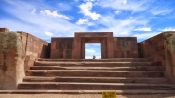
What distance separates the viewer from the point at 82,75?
8922mm

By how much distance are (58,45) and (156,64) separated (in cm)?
647

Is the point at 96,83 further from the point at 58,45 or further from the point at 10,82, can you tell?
the point at 58,45

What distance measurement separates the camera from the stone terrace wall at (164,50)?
8168mm

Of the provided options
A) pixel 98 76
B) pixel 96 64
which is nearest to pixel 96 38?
pixel 96 64

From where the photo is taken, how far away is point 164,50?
9039 mm

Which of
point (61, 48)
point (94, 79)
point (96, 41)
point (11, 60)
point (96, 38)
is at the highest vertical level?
point (96, 38)

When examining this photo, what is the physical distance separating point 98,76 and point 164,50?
316cm

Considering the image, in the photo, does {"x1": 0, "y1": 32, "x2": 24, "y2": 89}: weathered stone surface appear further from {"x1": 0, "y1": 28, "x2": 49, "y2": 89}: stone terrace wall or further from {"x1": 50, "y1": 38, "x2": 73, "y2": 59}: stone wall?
{"x1": 50, "y1": 38, "x2": 73, "y2": 59}: stone wall

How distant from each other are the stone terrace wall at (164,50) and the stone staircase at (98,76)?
13.1 inches

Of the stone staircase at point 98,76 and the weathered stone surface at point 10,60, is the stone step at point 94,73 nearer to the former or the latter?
the stone staircase at point 98,76

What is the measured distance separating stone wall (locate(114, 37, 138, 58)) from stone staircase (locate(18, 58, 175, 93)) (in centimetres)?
274

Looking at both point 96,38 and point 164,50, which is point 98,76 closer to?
point 164,50

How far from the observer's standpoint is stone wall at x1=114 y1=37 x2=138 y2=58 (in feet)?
43.0

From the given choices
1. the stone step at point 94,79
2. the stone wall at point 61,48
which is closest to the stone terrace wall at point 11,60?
the stone step at point 94,79
